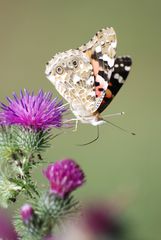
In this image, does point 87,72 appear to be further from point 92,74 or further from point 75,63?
point 75,63

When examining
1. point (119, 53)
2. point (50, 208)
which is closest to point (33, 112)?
point (50, 208)

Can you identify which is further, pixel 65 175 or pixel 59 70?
pixel 59 70

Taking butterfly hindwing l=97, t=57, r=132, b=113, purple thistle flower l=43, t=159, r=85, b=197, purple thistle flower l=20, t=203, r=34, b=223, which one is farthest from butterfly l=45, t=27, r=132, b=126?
purple thistle flower l=20, t=203, r=34, b=223

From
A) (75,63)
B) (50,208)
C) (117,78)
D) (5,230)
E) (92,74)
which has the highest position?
(75,63)

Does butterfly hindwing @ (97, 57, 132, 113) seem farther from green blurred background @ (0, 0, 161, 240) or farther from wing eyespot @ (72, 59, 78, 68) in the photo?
green blurred background @ (0, 0, 161, 240)

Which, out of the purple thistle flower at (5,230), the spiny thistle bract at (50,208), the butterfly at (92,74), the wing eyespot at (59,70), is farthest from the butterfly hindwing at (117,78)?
the purple thistle flower at (5,230)

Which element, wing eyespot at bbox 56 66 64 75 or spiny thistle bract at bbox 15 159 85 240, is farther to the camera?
wing eyespot at bbox 56 66 64 75
